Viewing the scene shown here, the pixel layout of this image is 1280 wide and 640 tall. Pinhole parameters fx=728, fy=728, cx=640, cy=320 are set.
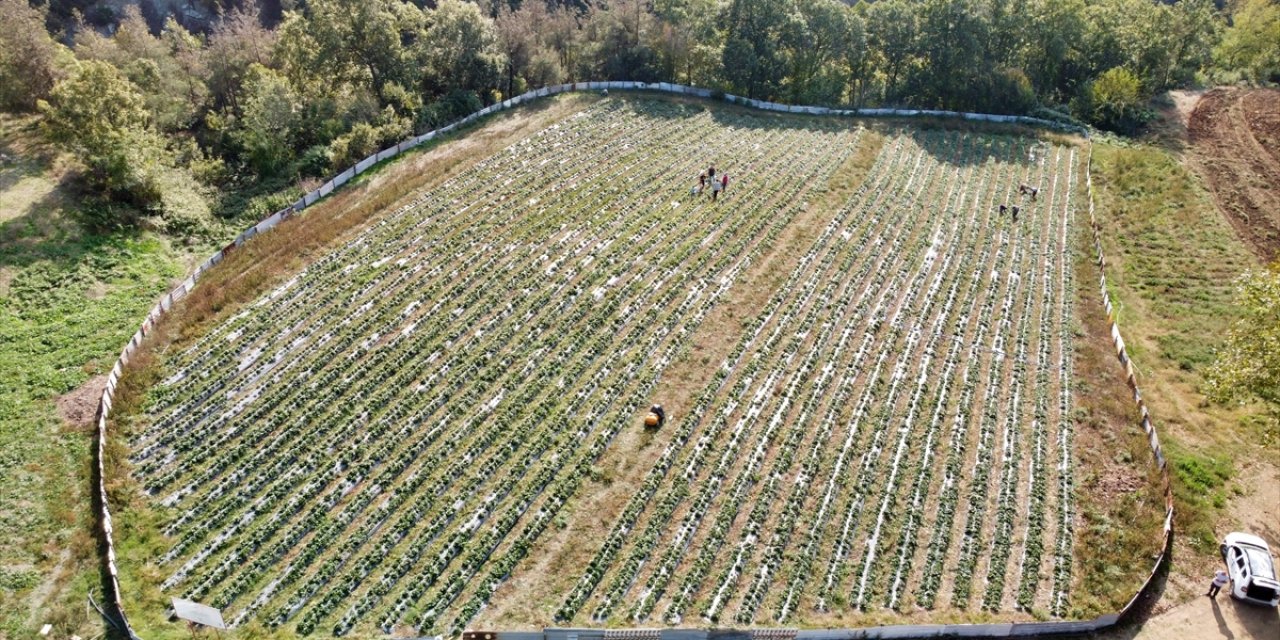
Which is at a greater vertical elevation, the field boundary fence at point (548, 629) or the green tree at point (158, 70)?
the green tree at point (158, 70)

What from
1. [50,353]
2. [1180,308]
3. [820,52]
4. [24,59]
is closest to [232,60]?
[24,59]

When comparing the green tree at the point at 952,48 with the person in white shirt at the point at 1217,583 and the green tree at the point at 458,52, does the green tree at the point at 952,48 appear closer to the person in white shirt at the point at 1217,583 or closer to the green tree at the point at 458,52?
the green tree at the point at 458,52

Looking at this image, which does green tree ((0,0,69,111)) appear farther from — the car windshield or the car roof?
the car windshield

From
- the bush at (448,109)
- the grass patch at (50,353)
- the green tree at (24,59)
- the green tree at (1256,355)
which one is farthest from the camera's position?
the bush at (448,109)

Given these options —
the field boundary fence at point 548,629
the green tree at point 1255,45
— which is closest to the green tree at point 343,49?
the field boundary fence at point 548,629

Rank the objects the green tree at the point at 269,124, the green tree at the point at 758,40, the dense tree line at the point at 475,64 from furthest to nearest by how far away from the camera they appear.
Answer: the green tree at the point at 758,40, the green tree at the point at 269,124, the dense tree line at the point at 475,64

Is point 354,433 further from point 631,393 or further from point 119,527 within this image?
point 631,393

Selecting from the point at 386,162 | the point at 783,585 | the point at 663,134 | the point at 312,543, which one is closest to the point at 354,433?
the point at 312,543
